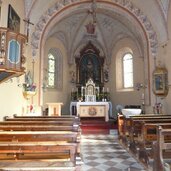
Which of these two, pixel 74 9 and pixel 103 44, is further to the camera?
pixel 103 44

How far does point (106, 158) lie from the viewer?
5.92 meters

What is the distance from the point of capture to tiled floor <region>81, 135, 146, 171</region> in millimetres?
5078

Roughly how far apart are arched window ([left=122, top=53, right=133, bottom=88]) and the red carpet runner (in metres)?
3.60

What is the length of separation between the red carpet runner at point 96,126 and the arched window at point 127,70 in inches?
142

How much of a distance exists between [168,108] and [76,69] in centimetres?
741

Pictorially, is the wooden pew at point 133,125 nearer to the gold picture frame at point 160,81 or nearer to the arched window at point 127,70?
the gold picture frame at point 160,81

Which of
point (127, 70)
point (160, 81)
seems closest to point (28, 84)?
point (160, 81)

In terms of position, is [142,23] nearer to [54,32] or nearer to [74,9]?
[74,9]

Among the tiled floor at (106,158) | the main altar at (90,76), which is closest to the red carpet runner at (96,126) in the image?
the main altar at (90,76)

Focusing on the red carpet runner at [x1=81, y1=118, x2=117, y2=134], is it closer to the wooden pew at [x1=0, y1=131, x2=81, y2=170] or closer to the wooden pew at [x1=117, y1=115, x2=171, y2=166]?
the wooden pew at [x1=117, y1=115, x2=171, y2=166]

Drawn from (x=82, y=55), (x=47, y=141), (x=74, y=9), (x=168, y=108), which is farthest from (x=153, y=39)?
(x=47, y=141)

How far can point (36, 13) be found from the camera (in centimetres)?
1123

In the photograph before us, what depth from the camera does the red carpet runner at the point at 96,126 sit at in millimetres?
10891

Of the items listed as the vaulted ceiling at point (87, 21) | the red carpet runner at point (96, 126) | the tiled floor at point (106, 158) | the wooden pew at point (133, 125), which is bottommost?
the tiled floor at point (106, 158)
